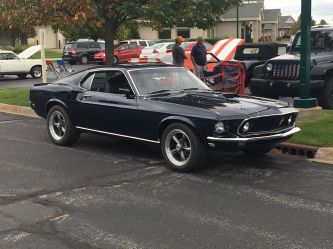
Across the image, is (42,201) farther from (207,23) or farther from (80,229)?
(207,23)

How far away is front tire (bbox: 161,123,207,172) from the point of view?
6.65m

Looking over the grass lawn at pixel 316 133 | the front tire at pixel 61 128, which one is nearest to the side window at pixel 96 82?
the front tire at pixel 61 128

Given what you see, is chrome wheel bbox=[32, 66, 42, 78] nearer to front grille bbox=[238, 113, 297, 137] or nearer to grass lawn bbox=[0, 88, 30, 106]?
grass lawn bbox=[0, 88, 30, 106]

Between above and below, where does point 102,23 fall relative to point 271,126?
above

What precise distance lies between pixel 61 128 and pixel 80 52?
1137 inches

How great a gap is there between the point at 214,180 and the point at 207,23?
7714 mm

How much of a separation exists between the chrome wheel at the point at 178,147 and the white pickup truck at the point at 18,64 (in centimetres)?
1969

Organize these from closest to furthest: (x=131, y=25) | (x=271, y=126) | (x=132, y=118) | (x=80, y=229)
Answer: (x=80, y=229)
(x=271, y=126)
(x=132, y=118)
(x=131, y=25)

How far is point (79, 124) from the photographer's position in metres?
8.42

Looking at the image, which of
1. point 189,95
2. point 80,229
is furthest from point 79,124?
point 80,229

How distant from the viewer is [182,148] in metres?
6.89

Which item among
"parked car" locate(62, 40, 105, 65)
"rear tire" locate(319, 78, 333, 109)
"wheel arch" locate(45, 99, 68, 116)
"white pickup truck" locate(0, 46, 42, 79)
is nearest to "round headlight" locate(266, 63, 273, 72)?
"rear tire" locate(319, 78, 333, 109)

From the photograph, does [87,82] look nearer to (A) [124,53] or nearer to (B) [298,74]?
(B) [298,74]

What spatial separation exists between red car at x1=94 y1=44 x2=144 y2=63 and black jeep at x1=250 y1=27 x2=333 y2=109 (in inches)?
928
